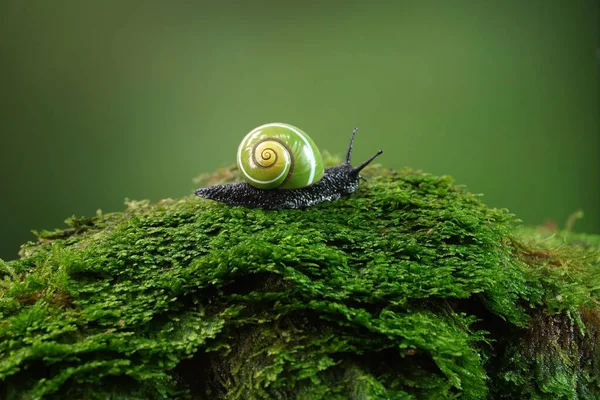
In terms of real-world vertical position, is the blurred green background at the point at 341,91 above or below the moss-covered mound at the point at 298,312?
above

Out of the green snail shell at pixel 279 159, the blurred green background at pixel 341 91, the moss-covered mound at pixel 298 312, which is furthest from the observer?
the blurred green background at pixel 341 91

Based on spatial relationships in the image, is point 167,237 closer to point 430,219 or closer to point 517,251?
point 430,219

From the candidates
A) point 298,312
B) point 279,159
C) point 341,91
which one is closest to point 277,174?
point 279,159

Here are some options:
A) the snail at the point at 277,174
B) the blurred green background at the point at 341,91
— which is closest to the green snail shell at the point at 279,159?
the snail at the point at 277,174

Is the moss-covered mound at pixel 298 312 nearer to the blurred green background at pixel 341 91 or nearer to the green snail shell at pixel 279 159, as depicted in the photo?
the green snail shell at pixel 279 159

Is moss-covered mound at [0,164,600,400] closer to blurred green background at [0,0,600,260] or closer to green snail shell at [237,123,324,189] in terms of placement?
green snail shell at [237,123,324,189]

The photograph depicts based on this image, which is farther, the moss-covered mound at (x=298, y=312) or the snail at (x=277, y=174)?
the snail at (x=277, y=174)

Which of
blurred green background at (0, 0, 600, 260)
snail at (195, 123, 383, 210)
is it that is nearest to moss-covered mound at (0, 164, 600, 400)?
snail at (195, 123, 383, 210)
